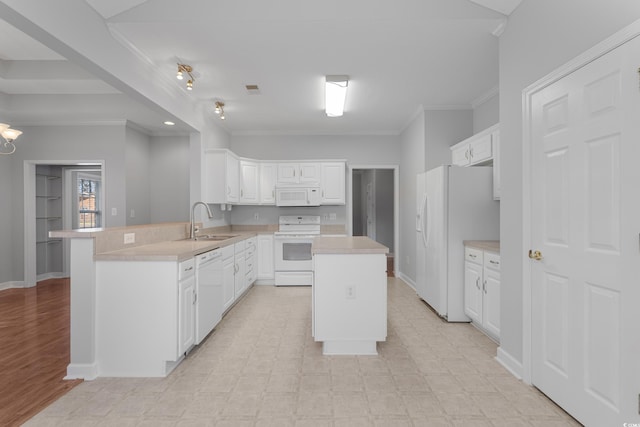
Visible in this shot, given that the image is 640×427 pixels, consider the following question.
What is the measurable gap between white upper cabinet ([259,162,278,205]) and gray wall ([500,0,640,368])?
3.75m

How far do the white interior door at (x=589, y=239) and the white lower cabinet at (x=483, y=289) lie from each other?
697 mm

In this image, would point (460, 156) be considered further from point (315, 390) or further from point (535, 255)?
point (315, 390)

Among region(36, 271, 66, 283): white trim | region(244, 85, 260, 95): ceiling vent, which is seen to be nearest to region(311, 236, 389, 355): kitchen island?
region(244, 85, 260, 95): ceiling vent

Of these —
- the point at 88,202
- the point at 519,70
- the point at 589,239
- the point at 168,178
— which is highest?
the point at 519,70

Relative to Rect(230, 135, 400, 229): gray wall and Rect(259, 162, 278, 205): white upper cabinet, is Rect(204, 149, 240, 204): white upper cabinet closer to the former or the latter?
Rect(259, 162, 278, 205): white upper cabinet

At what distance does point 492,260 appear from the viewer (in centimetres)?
292

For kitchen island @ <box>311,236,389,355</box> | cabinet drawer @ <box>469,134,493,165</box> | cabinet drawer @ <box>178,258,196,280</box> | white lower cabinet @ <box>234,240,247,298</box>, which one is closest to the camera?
cabinet drawer @ <box>178,258,196,280</box>

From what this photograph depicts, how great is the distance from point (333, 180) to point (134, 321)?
12.4 feet

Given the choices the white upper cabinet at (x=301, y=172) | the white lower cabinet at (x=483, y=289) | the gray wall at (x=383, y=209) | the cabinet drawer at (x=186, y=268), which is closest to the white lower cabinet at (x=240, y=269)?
the cabinet drawer at (x=186, y=268)

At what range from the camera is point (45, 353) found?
2740 mm

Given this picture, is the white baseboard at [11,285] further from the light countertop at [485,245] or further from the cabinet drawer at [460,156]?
the cabinet drawer at [460,156]

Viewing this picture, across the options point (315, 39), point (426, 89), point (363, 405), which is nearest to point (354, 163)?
point (426, 89)

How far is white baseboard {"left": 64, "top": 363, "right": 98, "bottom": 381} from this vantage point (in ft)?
7.67

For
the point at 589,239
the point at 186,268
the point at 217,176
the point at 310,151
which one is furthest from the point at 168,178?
the point at 589,239
